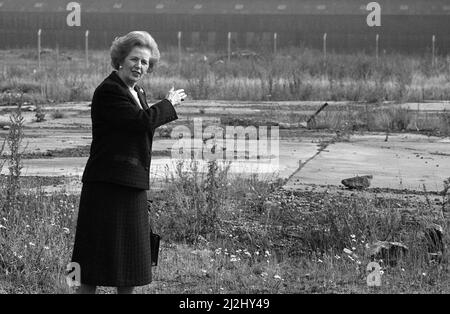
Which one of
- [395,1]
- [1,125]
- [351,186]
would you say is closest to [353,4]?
[395,1]

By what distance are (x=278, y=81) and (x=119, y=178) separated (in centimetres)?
2165

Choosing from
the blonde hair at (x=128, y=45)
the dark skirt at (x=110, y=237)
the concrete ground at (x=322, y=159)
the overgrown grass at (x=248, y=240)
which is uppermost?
the blonde hair at (x=128, y=45)

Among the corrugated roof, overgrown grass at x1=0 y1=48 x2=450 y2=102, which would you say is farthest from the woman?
the corrugated roof

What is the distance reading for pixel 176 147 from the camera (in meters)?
14.1

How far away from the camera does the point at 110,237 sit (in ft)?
19.1

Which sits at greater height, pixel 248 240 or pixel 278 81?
pixel 248 240

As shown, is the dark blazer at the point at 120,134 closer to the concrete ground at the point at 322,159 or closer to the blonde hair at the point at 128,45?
the blonde hair at the point at 128,45

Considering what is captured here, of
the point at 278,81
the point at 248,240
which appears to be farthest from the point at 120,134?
the point at 278,81

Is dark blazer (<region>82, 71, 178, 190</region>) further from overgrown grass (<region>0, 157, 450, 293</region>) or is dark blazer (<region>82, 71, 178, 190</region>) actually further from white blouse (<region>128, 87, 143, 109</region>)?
overgrown grass (<region>0, 157, 450, 293</region>)

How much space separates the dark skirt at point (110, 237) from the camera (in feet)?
19.0

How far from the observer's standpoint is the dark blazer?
5723 millimetres

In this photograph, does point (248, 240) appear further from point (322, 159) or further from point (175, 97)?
point (322, 159)

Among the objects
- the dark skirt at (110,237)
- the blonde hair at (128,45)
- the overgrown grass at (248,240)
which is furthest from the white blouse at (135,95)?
the overgrown grass at (248,240)
